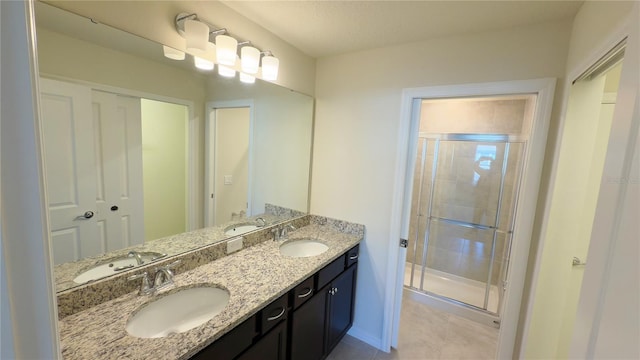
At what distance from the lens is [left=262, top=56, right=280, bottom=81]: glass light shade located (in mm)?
1767

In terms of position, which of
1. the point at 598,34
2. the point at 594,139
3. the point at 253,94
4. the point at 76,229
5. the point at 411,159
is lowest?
the point at 76,229

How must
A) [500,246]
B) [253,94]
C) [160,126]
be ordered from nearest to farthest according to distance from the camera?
1. [160,126]
2. [253,94]
3. [500,246]

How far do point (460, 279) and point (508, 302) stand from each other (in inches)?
66.6

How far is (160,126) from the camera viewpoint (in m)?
1.40

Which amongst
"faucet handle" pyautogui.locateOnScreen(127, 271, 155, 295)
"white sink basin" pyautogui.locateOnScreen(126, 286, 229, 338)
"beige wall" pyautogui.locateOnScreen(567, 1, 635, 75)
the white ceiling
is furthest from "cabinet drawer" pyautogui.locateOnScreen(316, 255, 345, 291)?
"beige wall" pyautogui.locateOnScreen(567, 1, 635, 75)

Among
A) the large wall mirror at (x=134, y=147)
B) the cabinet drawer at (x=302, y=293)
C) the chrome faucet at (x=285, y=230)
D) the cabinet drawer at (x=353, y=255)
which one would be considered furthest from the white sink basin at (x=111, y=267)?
the cabinet drawer at (x=353, y=255)

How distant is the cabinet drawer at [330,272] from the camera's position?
5.68 ft

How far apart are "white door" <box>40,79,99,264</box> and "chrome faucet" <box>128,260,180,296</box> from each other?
24 cm

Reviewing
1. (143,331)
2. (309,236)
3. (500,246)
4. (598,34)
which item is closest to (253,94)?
(309,236)

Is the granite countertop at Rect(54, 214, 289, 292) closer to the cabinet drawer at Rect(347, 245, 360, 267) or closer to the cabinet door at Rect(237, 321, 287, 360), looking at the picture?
the cabinet door at Rect(237, 321, 287, 360)

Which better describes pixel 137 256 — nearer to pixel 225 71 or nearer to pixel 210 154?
pixel 210 154

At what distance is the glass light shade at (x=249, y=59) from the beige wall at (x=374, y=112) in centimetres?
73

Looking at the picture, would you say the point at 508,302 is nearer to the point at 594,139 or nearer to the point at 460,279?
the point at 594,139

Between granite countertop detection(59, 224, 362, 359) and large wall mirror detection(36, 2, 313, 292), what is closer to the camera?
granite countertop detection(59, 224, 362, 359)
